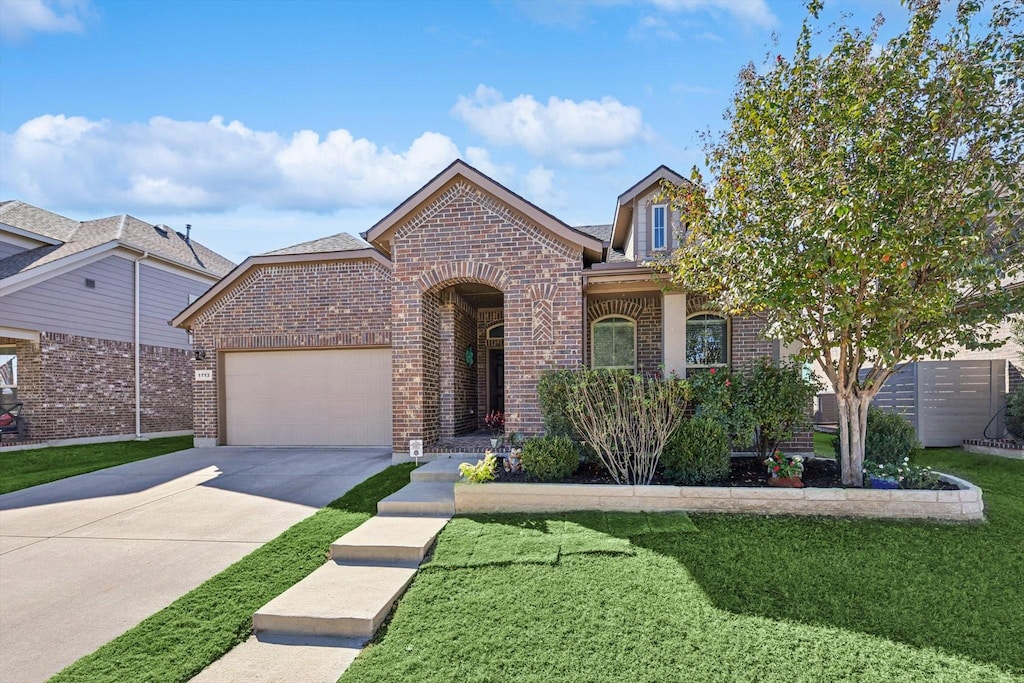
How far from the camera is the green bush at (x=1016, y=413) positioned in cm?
927

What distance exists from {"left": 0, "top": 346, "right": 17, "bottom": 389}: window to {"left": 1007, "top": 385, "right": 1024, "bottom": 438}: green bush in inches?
839

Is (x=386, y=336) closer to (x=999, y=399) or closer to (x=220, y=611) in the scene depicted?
(x=220, y=611)

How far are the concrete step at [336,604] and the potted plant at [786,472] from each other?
439 cm

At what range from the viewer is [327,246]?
1230cm

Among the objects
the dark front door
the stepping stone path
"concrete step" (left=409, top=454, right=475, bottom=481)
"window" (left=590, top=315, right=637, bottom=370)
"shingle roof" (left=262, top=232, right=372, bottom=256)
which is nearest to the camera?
the stepping stone path

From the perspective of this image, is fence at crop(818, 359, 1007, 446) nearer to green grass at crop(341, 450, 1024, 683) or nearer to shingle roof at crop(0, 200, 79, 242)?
green grass at crop(341, 450, 1024, 683)

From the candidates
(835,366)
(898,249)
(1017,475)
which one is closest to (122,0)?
(898,249)

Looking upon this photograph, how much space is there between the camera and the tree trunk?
627cm

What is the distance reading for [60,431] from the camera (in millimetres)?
12688

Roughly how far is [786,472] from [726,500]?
3.08ft

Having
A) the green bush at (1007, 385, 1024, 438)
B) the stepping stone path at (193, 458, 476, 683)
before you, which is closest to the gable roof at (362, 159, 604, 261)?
the stepping stone path at (193, 458, 476, 683)

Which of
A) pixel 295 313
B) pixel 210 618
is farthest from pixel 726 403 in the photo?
pixel 295 313

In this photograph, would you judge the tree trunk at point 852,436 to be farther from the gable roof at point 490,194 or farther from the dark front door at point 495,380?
the dark front door at point 495,380

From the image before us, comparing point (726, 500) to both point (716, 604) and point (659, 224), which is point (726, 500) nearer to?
point (716, 604)
